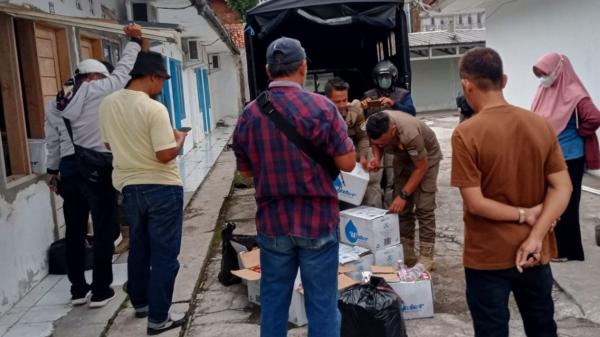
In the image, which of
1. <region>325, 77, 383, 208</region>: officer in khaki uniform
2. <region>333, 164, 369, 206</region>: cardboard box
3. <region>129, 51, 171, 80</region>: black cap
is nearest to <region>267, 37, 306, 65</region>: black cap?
<region>129, 51, 171, 80</region>: black cap

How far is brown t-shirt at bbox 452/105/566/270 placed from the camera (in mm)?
2436

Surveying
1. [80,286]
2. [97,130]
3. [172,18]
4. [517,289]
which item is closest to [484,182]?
[517,289]

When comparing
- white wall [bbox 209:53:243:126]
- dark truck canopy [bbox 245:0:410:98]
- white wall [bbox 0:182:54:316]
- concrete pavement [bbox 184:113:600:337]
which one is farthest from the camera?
white wall [bbox 209:53:243:126]

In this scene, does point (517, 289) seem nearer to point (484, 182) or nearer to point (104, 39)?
point (484, 182)

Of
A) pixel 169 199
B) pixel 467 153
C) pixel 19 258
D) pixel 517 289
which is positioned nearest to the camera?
pixel 467 153

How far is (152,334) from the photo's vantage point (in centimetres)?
398

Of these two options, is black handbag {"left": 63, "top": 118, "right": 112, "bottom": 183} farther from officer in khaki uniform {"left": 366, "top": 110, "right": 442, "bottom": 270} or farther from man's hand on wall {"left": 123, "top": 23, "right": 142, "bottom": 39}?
officer in khaki uniform {"left": 366, "top": 110, "right": 442, "bottom": 270}

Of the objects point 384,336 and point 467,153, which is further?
point 384,336

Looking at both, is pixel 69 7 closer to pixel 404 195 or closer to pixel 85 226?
pixel 85 226

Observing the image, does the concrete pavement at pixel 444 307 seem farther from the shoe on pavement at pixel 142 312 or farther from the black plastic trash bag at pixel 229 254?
the shoe on pavement at pixel 142 312

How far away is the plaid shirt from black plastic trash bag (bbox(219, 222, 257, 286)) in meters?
2.02

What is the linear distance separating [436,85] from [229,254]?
21.4 metres

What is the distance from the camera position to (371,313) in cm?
339

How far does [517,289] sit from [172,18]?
9909mm
